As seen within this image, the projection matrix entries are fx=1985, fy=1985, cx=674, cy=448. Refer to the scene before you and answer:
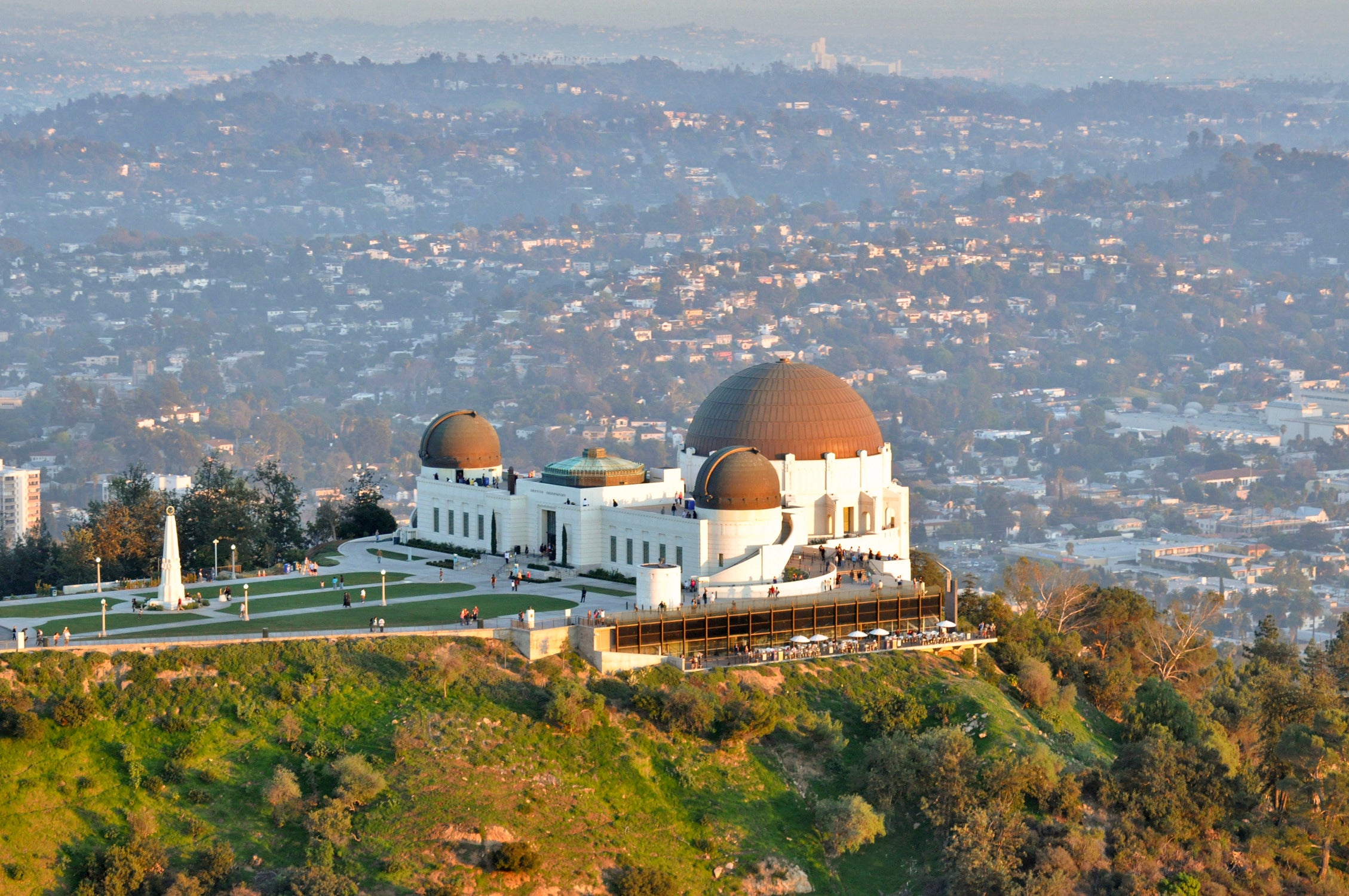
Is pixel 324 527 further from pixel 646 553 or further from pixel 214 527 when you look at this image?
pixel 646 553

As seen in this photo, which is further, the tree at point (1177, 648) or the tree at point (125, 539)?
the tree at point (125, 539)

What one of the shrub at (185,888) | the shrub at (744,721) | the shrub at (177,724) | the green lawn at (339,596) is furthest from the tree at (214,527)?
the shrub at (185,888)

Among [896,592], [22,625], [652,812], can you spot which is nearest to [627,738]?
[652,812]

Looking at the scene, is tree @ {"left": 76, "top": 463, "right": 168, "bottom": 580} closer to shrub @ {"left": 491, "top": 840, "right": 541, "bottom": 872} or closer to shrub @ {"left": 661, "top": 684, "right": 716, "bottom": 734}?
shrub @ {"left": 661, "top": 684, "right": 716, "bottom": 734}

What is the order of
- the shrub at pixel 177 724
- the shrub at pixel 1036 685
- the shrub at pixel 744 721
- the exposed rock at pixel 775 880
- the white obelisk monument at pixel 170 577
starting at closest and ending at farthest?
1. the shrub at pixel 177 724
2. the exposed rock at pixel 775 880
3. the shrub at pixel 744 721
4. the white obelisk monument at pixel 170 577
5. the shrub at pixel 1036 685

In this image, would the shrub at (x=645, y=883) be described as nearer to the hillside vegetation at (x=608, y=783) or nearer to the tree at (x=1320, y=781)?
the hillside vegetation at (x=608, y=783)

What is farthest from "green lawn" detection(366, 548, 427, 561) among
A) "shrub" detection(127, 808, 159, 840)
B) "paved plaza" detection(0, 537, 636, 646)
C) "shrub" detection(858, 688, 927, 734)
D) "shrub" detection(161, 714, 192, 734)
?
"shrub" detection(127, 808, 159, 840)
